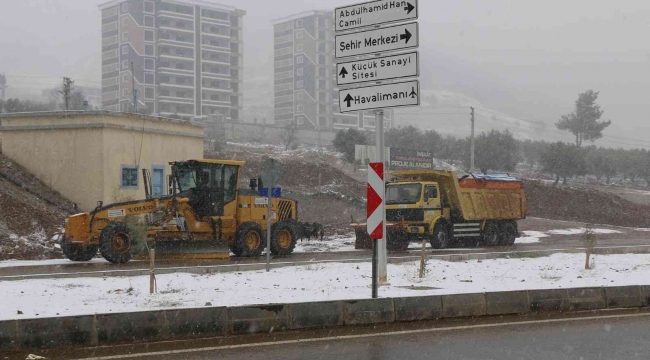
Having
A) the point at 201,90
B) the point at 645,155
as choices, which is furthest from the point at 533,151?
the point at 201,90

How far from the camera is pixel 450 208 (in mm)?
29141

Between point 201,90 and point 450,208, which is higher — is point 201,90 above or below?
above

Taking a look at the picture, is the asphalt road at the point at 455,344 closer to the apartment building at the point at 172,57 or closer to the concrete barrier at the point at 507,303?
the concrete barrier at the point at 507,303

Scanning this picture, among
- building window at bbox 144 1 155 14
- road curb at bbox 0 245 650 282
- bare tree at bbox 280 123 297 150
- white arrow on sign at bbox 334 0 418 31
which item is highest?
building window at bbox 144 1 155 14

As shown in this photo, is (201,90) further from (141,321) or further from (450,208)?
(141,321)

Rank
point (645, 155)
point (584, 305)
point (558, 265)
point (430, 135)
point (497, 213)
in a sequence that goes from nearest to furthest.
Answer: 1. point (584, 305)
2. point (558, 265)
3. point (497, 213)
4. point (430, 135)
5. point (645, 155)

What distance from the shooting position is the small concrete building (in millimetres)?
31422

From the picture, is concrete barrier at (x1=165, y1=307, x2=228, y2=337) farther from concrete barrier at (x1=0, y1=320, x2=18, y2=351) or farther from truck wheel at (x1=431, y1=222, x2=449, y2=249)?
truck wheel at (x1=431, y1=222, x2=449, y2=249)

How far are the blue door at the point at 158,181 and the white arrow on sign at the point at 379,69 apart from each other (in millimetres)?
20539

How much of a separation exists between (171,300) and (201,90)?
12095 cm

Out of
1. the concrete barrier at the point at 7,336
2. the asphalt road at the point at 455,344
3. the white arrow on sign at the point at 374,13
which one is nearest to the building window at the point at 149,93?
the white arrow on sign at the point at 374,13

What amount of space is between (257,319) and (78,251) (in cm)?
1253

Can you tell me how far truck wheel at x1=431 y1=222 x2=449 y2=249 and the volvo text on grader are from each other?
5705 mm

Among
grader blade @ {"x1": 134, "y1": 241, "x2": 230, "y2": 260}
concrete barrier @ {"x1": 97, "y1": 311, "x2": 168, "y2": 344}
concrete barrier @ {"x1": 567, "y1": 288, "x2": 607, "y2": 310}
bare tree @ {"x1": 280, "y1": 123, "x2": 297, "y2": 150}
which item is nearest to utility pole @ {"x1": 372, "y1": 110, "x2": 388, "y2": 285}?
concrete barrier @ {"x1": 567, "y1": 288, "x2": 607, "y2": 310}
